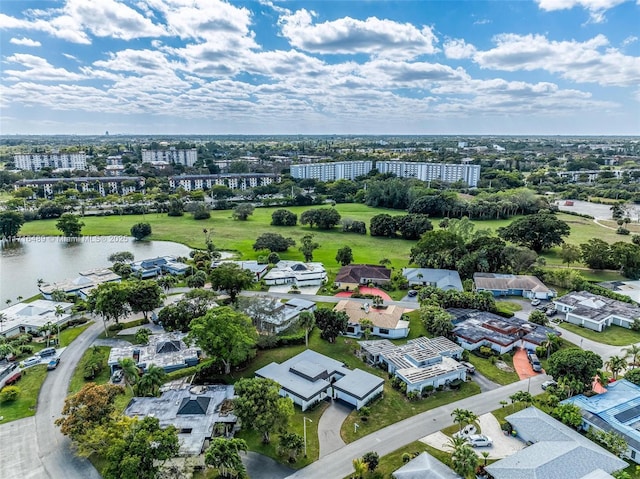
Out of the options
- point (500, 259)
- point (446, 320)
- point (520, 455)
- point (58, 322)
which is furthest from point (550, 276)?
point (58, 322)

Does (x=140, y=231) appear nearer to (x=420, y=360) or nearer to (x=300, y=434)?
(x=420, y=360)

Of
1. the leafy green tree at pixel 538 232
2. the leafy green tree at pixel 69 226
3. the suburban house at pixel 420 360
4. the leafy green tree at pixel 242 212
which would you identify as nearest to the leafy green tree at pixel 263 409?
the suburban house at pixel 420 360

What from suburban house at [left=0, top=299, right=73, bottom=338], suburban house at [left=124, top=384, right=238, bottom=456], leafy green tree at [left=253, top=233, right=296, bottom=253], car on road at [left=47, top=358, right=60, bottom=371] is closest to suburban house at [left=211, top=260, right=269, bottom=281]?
leafy green tree at [left=253, top=233, right=296, bottom=253]

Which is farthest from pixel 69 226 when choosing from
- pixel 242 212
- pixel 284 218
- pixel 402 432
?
pixel 402 432

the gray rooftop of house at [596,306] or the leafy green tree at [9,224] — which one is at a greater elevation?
the leafy green tree at [9,224]

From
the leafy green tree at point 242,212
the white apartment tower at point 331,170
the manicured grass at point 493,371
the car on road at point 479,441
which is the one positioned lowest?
the manicured grass at point 493,371

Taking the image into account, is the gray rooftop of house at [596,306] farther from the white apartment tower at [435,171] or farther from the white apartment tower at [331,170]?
the white apartment tower at [331,170]

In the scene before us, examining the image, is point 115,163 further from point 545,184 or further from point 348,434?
point 348,434
